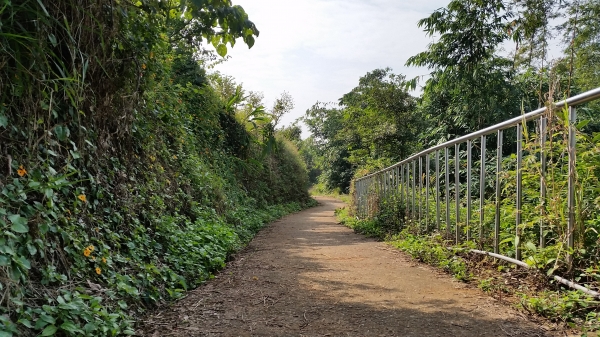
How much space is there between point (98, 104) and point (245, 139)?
31.9ft

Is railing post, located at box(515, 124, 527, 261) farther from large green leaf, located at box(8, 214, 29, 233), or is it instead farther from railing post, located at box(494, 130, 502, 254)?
large green leaf, located at box(8, 214, 29, 233)

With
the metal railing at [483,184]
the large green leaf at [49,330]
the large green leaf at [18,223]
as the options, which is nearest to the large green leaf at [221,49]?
the large green leaf at [18,223]

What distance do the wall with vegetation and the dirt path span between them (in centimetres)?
32

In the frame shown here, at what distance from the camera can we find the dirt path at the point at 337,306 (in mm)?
2369

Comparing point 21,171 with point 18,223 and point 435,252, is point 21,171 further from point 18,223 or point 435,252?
point 435,252

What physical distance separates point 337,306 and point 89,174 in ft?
6.91

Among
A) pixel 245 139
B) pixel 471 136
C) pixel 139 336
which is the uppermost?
pixel 245 139

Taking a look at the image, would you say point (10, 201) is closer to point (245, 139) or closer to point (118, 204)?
point (118, 204)

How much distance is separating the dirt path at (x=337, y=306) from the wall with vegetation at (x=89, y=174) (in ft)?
1.06

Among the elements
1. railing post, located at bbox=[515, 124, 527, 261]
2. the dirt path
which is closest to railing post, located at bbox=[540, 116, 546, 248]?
railing post, located at bbox=[515, 124, 527, 261]

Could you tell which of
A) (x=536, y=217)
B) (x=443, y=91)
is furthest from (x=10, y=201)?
(x=443, y=91)

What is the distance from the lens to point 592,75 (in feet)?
54.4

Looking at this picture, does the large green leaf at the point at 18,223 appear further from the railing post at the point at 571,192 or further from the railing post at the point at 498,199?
the railing post at the point at 498,199

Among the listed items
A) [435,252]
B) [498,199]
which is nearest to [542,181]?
[498,199]
